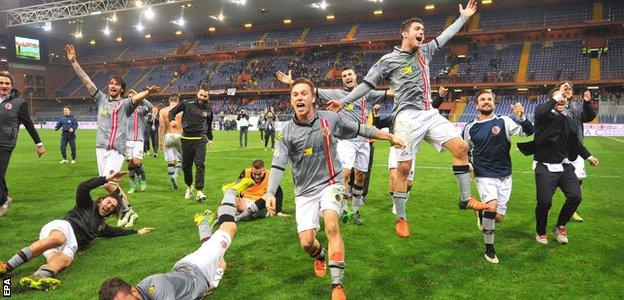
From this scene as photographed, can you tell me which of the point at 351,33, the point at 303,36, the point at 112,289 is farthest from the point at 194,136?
the point at 303,36

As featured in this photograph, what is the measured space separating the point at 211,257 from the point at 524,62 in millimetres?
45145

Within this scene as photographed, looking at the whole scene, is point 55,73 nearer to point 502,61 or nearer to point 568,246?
point 502,61

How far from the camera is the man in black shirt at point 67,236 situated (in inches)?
185

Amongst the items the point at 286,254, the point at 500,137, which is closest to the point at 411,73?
the point at 500,137

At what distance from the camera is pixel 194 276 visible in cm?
396

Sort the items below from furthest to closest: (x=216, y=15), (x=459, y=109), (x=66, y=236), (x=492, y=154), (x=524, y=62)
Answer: (x=216, y=15) < (x=524, y=62) < (x=459, y=109) < (x=492, y=154) < (x=66, y=236)

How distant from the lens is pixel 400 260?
17.7 ft

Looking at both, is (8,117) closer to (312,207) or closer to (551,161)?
(312,207)

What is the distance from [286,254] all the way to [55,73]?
69292mm

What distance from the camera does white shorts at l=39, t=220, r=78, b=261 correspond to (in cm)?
514

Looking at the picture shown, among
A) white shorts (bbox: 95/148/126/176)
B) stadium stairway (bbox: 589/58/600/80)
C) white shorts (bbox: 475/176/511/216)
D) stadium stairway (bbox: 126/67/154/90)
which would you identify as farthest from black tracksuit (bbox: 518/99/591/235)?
stadium stairway (bbox: 126/67/154/90)

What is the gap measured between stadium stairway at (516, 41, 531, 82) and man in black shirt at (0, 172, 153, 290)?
42.1 meters

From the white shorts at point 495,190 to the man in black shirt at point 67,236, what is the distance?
16.1ft

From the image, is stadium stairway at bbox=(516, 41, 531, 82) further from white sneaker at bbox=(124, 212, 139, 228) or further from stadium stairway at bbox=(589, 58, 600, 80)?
white sneaker at bbox=(124, 212, 139, 228)
